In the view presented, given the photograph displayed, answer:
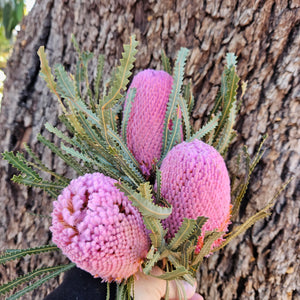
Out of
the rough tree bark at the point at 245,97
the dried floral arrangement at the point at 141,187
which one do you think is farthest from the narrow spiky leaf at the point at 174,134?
the rough tree bark at the point at 245,97

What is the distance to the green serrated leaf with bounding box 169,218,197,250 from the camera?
0.36 meters

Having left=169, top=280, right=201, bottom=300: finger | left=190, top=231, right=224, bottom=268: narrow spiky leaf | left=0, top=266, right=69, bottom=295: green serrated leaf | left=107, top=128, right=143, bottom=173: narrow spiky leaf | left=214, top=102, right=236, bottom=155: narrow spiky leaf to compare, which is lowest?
left=0, top=266, right=69, bottom=295: green serrated leaf

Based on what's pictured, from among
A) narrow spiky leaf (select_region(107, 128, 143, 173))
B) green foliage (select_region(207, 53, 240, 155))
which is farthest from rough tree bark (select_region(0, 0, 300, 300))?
narrow spiky leaf (select_region(107, 128, 143, 173))

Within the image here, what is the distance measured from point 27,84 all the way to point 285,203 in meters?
0.79

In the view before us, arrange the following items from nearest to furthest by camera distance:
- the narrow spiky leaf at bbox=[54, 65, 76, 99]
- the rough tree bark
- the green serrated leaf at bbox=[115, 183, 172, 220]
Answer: the green serrated leaf at bbox=[115, 183, 172, 220] < the narrow spiky leaf at bbox=[54, 65, 76, 99] < the rough tree bark

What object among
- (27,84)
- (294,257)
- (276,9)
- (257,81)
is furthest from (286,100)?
(27,84)

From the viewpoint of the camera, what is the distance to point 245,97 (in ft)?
2.19

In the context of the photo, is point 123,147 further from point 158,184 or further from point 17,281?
point 17,281

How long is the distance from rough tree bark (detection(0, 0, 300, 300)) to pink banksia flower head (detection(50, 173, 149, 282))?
0.34 meters

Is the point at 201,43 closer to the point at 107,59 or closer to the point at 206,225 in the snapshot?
the point at 107,59

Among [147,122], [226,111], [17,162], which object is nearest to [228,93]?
[226,111]

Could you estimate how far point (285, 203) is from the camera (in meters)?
0.61

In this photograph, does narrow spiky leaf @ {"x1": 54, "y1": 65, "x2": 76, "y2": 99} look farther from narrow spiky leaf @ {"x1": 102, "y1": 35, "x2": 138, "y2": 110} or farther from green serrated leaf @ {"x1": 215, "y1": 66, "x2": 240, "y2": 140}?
green serrated leaf @ {"x1": 215, "y1": 66, "x2": 240, "y2": 140}

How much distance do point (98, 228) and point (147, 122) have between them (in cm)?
19
